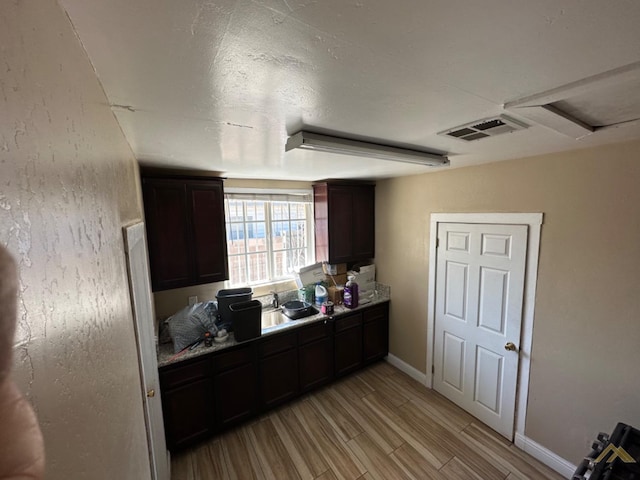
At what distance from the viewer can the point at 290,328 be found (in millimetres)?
2621

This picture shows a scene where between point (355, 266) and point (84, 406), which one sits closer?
point (84, 406)

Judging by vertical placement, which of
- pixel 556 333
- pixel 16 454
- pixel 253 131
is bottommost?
pixel 556 333

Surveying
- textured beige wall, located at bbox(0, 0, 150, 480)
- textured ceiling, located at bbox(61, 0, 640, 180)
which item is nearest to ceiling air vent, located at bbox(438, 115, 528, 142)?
textured ceiling, located at bbox(61, 0, 640, 180)

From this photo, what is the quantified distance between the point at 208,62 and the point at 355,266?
308cm

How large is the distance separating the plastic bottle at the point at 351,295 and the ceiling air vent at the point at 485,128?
1.98 metres

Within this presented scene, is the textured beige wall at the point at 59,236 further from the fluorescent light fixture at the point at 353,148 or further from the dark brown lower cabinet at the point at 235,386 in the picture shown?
the dark brown lower cabinet at the point at 235,386

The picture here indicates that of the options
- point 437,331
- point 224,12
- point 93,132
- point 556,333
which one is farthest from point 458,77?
point 437,331

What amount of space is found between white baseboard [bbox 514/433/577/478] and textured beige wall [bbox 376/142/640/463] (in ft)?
0.16

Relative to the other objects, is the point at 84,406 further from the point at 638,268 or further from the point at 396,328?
the point at 396,328

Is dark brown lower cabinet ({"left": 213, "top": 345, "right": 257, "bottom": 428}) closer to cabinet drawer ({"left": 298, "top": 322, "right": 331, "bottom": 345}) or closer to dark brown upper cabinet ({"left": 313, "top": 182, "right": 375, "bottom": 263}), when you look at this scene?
cabinet drawer ({"left": 298, "top": 322, "right": 331, "bottom": 345})

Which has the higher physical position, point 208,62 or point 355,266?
point 208,62

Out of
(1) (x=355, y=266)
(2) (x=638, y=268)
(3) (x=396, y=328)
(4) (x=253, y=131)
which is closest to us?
(4) (x=253, y=131)

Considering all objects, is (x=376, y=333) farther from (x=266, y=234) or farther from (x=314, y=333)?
(x=266, y=234)

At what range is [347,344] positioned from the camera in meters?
3.08
